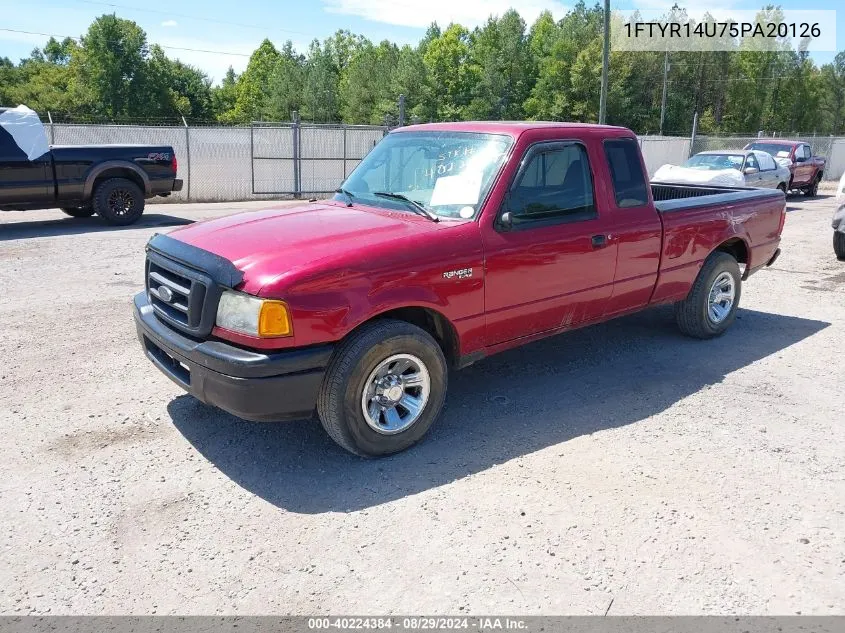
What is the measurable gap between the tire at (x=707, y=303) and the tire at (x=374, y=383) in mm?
2998

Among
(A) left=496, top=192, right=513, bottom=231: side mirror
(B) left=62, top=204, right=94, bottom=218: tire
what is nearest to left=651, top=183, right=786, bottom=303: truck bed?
(A) left=496, top=192, right=513, bottom=231: side mirror

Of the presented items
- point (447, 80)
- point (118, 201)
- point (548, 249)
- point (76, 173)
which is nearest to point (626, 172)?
point (548, 249)

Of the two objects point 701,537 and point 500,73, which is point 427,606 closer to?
point 701,537

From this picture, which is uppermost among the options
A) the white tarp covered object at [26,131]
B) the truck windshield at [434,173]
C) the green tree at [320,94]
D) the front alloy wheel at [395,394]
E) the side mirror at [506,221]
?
the green tree at [320,94]

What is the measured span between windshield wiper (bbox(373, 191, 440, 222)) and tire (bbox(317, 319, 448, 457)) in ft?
2.51

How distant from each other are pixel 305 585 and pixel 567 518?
52.1 inches

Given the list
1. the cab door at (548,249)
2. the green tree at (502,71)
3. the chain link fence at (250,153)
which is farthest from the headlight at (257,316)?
the green tree at (502,71)

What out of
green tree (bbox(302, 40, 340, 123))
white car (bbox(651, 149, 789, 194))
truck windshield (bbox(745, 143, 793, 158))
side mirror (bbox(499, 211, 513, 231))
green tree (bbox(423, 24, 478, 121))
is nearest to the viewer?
side mirror (bbox(499, 211, 513, 231))

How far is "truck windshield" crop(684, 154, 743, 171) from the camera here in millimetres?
16266

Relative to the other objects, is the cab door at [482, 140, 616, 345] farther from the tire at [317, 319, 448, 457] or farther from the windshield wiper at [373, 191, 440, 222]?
the tire at [317, 319, 448, 457]

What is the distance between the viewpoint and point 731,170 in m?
15.9

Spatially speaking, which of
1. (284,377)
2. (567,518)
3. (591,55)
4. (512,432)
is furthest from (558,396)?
(591,55)

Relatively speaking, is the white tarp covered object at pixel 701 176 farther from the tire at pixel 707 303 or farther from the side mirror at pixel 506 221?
the side mirror at pixel 506 221

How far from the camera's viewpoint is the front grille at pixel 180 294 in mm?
3719
